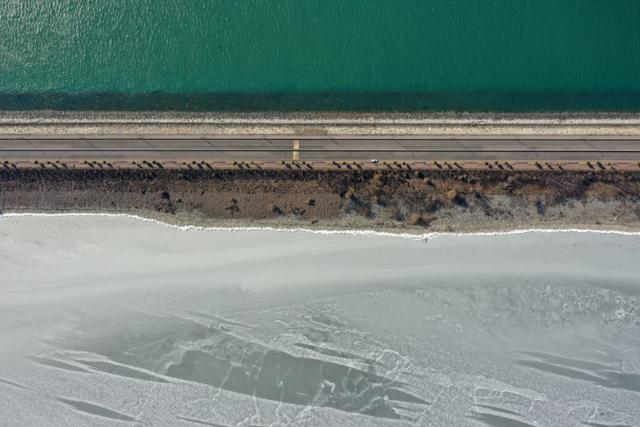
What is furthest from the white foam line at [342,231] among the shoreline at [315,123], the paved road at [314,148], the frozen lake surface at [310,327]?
the shoreline at [315,123]

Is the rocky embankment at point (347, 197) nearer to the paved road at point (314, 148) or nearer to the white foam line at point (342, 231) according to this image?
the white foam line at point (342, 231)

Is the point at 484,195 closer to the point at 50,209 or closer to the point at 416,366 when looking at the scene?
the point at 416,366

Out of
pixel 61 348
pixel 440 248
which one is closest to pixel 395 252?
pixel 440 248

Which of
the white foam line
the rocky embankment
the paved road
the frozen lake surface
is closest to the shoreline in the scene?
the paved road

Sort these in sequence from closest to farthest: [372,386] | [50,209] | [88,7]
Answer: [372,386], [50,209], [88,7]

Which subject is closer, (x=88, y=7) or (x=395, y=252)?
(x=395, y=252)

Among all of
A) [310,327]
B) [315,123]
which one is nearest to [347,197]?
[315,123]
